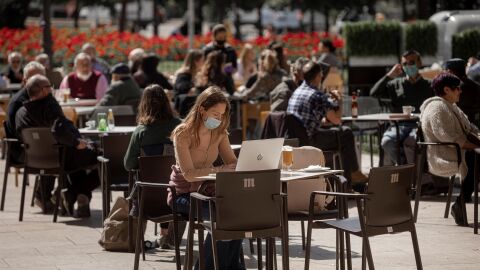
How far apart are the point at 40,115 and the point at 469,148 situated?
4.37 metres

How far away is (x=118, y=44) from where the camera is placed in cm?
2825

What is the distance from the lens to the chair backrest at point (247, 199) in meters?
8.05

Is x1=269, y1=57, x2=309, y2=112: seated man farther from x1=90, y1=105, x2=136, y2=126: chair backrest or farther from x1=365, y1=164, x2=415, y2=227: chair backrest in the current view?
x1=365, y1=164, x2=415, y2=227: chair backrest

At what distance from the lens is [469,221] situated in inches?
483

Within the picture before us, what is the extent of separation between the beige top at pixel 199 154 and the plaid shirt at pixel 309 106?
13.5 ft

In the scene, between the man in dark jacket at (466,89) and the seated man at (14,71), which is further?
the seated man at (14,71)

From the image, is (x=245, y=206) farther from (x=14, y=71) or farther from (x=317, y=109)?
(x=14, y=71)

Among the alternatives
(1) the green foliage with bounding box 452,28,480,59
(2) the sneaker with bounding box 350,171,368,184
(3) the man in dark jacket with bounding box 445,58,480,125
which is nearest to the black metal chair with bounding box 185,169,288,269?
(3) the man in dark jacket with bounding box 445,58,480,125

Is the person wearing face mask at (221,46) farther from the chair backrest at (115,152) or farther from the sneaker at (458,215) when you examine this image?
the chair backrest at (115,152)

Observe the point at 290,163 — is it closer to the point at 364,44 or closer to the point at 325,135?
the point at 325,135

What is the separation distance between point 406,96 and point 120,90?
12.0ft

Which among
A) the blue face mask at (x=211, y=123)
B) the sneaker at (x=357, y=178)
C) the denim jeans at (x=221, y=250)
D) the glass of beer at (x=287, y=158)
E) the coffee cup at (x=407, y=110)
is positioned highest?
the blue face mask at (x=211, y=123)

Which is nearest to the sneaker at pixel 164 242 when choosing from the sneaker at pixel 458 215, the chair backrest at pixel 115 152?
the chair backrest at pixel 115 152

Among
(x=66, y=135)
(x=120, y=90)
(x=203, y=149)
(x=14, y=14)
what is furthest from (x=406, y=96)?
(x=14, y=14)
